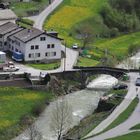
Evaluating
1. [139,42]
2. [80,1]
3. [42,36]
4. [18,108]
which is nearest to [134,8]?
[80,1]

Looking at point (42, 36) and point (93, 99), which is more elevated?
point (42, 36)

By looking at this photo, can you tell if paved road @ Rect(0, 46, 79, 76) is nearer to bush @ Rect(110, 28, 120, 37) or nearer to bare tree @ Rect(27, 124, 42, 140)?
bare tree @ Rect(27, 124, 42, 140)

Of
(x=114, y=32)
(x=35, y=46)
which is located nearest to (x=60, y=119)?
(x=35, y=46)

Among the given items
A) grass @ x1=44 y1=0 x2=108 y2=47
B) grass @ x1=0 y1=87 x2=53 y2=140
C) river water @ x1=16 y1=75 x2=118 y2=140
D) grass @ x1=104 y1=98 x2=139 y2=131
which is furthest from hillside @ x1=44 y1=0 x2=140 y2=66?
grass @ x1=104 y1=98 x2=139 y2=131

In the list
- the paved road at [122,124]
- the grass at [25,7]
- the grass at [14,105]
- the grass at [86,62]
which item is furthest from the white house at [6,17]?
the paved road at [122,124]

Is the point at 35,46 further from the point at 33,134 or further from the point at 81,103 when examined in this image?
the point at 33,134

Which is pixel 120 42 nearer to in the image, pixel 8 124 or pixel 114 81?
pixel 114 81

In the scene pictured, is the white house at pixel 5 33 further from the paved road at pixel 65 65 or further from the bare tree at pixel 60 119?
the bare tree at pixel 60 119
